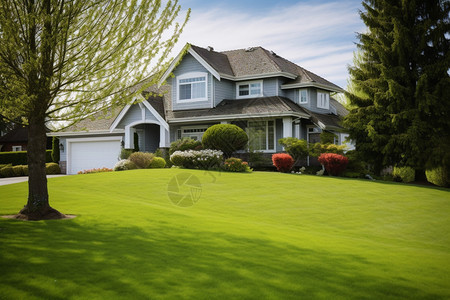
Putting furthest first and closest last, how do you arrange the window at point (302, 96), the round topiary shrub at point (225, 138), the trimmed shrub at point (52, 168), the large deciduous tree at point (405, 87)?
1. the trimmed shrub at point (52, 168)
2. the window at point (302, 96)
3. the round topiary shrub at point (225, 138)
4. the large deciduous tree at point (405, 87)

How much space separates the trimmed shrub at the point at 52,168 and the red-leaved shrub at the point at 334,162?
1970cm

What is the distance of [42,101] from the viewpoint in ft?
34.2

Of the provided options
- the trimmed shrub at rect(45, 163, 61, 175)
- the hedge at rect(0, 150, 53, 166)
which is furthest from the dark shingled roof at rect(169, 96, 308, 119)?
the hedge at rect(0, 150, 53, 166)

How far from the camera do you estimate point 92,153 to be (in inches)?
1238

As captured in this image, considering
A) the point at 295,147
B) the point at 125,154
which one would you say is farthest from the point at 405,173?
the point at 125,154

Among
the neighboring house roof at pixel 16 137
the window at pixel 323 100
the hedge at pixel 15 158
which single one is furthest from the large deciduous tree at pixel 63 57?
the neighboring house roof at pixel 16 137

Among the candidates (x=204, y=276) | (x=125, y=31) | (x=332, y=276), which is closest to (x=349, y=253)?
(x=332, y=276)

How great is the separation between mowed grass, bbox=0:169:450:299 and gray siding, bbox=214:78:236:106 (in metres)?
14.6

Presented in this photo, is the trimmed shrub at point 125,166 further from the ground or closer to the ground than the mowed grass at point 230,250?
further from the ground

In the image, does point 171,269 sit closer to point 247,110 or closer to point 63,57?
point 63,57

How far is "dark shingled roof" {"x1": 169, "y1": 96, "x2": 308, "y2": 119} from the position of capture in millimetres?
27141

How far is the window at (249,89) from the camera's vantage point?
3038 centimetres

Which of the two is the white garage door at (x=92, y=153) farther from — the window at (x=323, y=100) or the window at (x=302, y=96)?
the window at (x=323, y=100)

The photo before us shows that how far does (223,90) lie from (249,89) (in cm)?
Result: 189
